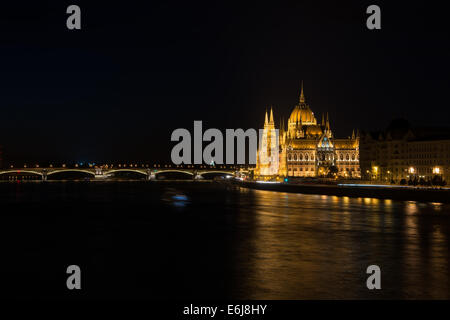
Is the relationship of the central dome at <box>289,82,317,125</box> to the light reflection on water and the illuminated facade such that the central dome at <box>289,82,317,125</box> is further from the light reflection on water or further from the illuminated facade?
the light reflection on water

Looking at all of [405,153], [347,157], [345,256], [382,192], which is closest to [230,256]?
[345,256]

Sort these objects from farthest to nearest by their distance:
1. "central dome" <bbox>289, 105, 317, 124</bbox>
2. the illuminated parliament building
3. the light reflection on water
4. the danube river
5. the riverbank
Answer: "central dome" <bbox>289, 105, 317, 124</bbox>, the illuminated parliament building, the riverbank, the danube river, the light reflection on water

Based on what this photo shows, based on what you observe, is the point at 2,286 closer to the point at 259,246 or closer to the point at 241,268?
the point at 241,268

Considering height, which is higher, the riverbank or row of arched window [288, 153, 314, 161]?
row of arched window [288, 153, 314, 161]

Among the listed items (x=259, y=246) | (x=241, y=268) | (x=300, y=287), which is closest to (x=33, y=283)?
(x=241, y=268)

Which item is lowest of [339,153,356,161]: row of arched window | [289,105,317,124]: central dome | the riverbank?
the riverbank

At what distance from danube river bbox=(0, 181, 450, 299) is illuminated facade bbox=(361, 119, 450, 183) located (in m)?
72.5

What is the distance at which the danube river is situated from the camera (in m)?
18.5

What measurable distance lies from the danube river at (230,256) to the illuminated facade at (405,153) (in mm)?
72547

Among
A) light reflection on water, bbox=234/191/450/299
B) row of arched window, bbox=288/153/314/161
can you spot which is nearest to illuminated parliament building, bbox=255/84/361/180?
row of arched window, bbox=288/153/314/161

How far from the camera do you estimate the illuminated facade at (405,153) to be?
11219 centimetres

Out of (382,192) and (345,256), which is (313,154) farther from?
(345,256)

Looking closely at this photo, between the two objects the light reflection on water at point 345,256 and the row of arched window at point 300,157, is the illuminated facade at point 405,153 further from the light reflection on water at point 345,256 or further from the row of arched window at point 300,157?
the light reflection on water at point 345,256

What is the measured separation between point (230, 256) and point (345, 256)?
5.16 meters
